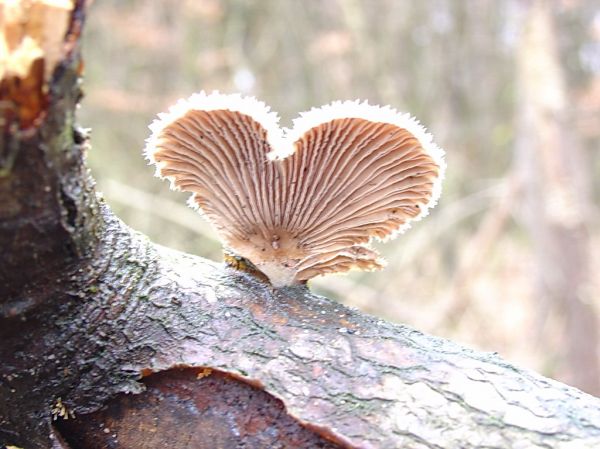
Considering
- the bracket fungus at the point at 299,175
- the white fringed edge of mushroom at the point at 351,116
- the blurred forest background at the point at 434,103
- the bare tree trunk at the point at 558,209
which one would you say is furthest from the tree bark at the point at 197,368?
the blurred forest background at the point at 434,103

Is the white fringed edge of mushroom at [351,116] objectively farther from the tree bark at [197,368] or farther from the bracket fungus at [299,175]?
the tree bark at [197,368]

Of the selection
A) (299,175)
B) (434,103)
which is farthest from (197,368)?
(434,103)

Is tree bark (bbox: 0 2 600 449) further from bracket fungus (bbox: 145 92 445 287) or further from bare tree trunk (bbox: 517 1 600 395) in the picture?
bare tree trunk (bbox: 517 1 600 395)

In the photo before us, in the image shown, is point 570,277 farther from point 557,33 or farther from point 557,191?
point 557,33

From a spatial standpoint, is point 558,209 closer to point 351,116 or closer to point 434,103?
point 351,116

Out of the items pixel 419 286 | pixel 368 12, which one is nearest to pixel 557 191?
pixel 419 286
